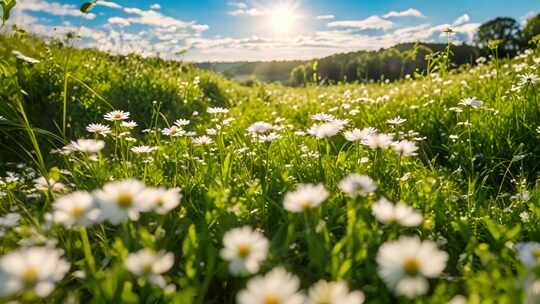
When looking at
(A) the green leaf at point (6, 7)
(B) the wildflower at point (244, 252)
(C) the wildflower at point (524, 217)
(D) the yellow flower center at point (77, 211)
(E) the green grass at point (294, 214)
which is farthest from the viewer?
(A) the green leaf at point (6, 7)

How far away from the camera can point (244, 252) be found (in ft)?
4.00

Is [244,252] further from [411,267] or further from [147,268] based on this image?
[411,267]

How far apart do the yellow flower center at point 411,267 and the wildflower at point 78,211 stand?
831 mm

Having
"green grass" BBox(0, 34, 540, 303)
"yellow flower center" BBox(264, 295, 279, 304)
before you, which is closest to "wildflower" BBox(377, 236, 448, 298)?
"green grass" BBox(0, 34, 540, 303)

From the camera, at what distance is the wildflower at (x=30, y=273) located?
1.02 metres

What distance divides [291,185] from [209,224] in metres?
0.57

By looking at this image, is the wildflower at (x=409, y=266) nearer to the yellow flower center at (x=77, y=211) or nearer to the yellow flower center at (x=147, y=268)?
the yellow flower center at (x=147, y=268)

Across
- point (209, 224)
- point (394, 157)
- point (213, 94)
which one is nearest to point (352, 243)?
point (209, 224)

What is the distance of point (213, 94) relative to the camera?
8.18 meters

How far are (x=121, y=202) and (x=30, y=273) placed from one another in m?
0.30

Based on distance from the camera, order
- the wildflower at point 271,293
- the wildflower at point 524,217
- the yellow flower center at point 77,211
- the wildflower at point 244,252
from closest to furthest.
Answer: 1. the wildflower at point 271,293
2. the wildflower at point 244,252
3. the yellow flower center at point 77,211
4. the wildflower at point 524,217

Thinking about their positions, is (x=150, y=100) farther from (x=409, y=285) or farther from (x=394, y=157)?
(x=409, y=285)


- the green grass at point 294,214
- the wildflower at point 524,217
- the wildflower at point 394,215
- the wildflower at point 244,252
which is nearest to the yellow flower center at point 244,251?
the wildflower at point 244,252

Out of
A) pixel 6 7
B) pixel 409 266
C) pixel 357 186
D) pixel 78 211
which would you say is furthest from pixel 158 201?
pixel 6 7
